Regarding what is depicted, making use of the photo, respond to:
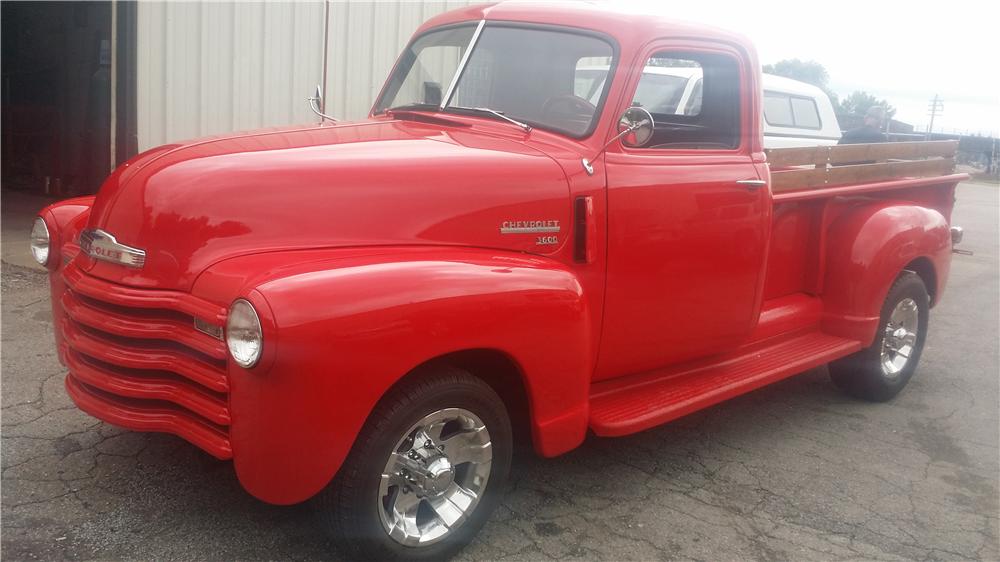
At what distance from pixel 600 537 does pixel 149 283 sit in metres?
1.85

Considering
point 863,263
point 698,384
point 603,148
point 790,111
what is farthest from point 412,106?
point 790,111

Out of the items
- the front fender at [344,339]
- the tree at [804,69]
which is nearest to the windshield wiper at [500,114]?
the front fender at [344,339]

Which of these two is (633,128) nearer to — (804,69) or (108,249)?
(108,249)

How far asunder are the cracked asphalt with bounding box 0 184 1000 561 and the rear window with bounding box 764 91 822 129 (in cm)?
618

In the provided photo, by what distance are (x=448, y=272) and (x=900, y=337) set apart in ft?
11.7

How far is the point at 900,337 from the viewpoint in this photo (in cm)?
529

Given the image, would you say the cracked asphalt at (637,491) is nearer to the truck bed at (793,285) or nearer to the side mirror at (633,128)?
the truck bed at (793,285)

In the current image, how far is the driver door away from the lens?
142 inches

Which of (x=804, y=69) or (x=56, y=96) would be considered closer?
(x=56, y=96)

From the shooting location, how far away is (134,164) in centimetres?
315

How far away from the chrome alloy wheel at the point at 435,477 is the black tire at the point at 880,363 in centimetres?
293

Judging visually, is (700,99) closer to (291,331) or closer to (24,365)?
(291,331)

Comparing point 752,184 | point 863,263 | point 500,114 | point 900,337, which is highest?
point 500,114

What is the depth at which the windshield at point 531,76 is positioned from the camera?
369cm
